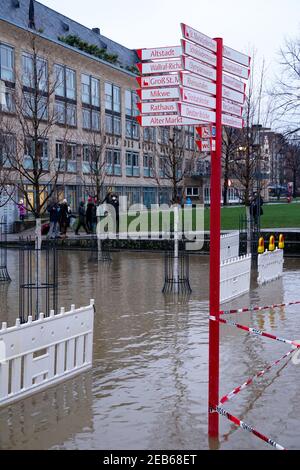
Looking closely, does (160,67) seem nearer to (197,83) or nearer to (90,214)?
(197,83)

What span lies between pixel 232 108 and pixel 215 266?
63.9 inches

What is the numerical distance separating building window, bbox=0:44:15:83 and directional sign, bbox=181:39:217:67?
36.4m

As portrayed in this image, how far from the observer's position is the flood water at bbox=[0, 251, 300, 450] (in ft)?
19.7

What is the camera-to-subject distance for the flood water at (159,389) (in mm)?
6008

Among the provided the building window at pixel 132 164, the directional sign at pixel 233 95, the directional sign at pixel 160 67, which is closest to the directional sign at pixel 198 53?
the directional sign at pixel 233 95

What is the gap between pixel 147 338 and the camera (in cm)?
1030

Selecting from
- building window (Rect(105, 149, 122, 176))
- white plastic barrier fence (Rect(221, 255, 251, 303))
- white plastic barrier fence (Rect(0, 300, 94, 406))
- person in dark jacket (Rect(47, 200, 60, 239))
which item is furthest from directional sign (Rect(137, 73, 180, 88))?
building window (Rect(105, 149, 122, 176))

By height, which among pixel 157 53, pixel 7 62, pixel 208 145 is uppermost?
pixel 7 62

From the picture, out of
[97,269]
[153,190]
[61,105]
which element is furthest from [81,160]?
[97,269]

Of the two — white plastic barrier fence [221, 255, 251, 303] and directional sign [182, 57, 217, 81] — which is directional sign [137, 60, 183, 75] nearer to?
directional sign [182, 57, 217, 81]

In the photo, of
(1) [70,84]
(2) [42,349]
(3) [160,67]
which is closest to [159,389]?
(2) [42,349]

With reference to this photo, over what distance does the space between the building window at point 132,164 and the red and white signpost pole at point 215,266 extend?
176 feet

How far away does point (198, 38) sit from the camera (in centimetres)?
587
